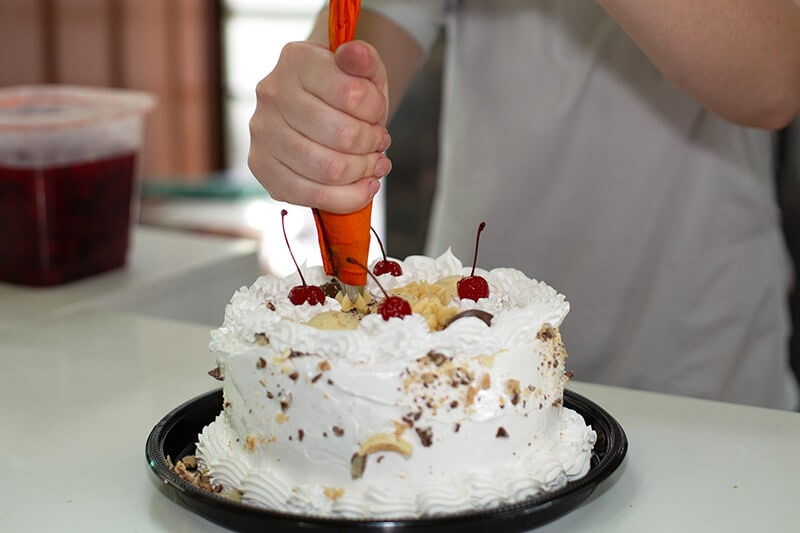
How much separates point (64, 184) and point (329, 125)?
3.29 ft

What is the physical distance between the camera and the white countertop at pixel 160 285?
181 centimetres

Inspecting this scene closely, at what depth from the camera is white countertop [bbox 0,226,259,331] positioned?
1807 mm

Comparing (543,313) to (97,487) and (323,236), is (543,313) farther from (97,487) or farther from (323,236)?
(97,487)

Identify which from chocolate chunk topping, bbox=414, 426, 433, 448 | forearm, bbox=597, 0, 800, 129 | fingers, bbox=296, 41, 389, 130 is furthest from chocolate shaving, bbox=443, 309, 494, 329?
forearm, bbox=597, 0, 800, 129

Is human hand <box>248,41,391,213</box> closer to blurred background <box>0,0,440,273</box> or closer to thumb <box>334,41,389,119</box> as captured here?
thumb <box>334,41,389,119</box>

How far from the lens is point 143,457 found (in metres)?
1.10

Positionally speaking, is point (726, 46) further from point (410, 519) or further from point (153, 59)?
point (153, 59)

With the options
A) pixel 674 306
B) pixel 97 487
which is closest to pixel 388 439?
pixel 97 487

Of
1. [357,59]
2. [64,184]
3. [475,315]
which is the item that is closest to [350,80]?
[357,59]

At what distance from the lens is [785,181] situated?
2.17m

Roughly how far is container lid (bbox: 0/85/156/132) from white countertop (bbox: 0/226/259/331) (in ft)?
1.03

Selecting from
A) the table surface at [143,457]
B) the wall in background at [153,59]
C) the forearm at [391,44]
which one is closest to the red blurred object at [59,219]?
the table surface at [143,457]

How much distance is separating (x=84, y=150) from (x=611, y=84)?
3.28 feet

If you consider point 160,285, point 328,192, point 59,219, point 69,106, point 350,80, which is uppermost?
point 350,80
